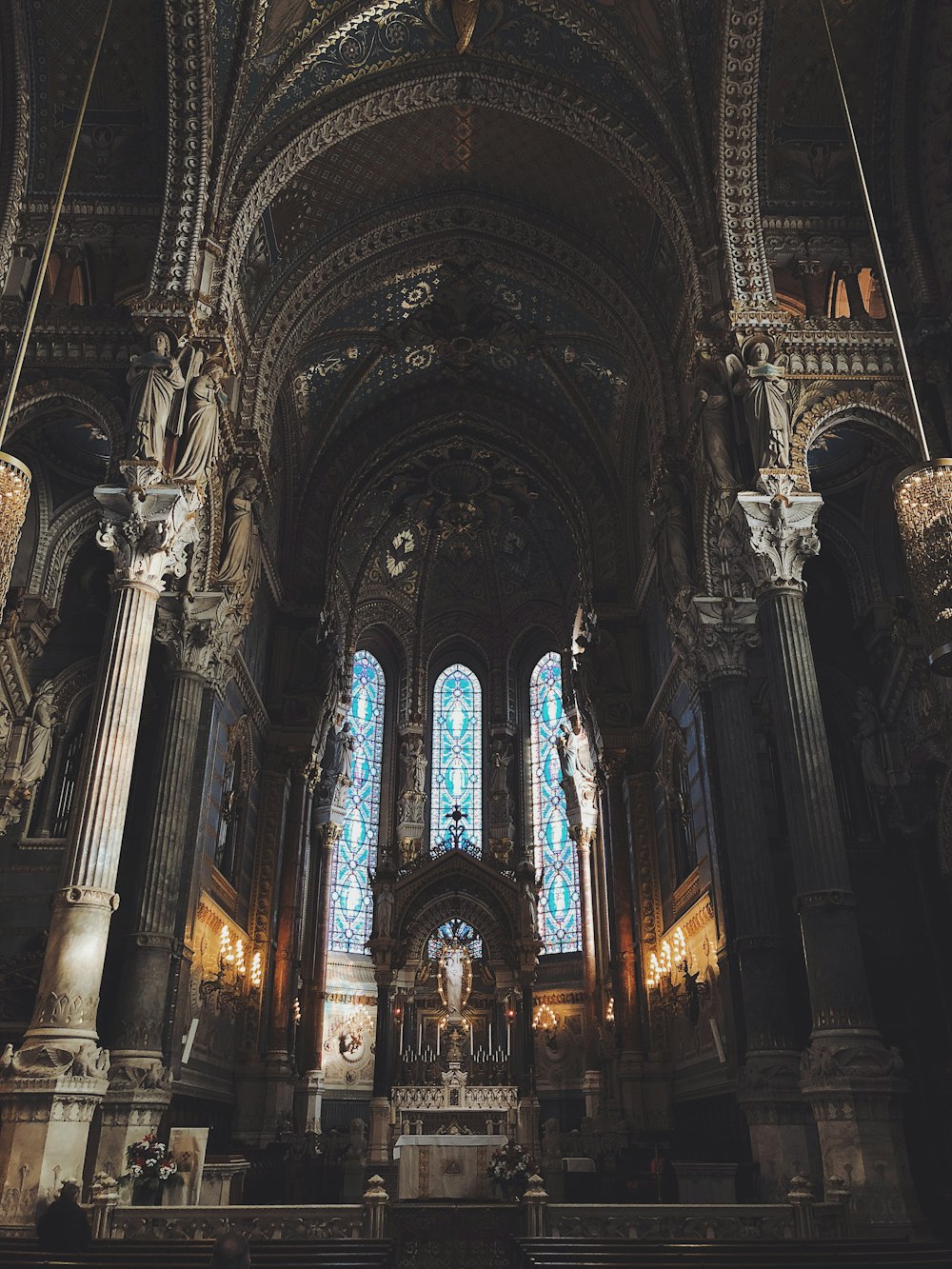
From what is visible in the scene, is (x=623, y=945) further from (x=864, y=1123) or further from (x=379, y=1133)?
(x=864, y=1123)

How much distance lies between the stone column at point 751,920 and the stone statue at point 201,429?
753 cm

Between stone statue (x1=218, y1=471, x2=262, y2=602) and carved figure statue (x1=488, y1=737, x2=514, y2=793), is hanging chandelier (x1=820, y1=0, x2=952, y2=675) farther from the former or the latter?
carved figure statue (x1=488, y1=737, x2=514, y2=793)

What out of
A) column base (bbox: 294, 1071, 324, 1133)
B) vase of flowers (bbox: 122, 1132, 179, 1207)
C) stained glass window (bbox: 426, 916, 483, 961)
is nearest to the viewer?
vase of flowers (bbox: 122, 1132, 179, 1207)

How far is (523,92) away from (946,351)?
333 inches

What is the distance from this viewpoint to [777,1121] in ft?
38.4

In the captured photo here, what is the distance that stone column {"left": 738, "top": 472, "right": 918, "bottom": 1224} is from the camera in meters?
9.69

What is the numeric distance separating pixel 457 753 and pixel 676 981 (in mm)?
13858

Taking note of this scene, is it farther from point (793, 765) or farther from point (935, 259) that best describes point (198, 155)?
point (793, 765)

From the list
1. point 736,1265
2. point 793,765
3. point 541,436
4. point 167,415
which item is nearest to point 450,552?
point 541,436

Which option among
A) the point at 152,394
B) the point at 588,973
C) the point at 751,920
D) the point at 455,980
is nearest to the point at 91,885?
the point at 152,394

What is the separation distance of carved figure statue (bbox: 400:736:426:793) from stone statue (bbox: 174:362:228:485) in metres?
16.6

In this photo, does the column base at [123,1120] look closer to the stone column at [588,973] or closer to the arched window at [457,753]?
the stone column at [588,973]

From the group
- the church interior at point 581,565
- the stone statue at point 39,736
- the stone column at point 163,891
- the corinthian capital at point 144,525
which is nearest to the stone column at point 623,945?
the church interior at point 581,565

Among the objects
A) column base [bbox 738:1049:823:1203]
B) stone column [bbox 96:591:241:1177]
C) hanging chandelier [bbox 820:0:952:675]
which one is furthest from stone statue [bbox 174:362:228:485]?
column base [bbox 738:1049:823:1203]
